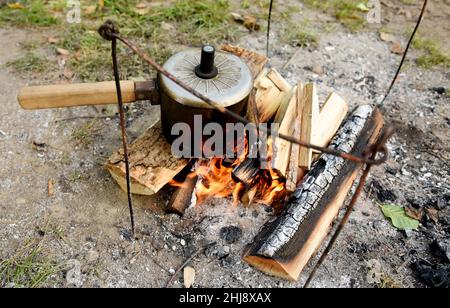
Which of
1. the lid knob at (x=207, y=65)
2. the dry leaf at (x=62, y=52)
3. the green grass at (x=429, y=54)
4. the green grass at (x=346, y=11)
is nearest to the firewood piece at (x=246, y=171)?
the lid knob at (x=207, y=65)

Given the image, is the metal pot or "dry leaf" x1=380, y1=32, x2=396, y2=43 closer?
the metal pot

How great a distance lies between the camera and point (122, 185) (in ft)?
8.55

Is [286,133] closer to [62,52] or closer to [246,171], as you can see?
[246,171]

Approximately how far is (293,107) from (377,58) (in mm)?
1783

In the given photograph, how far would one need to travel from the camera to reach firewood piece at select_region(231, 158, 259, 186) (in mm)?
2590

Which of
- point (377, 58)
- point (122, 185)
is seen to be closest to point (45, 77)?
point (122, 185)

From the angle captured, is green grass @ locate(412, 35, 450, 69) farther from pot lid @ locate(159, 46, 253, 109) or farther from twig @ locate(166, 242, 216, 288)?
twig @ locate(166, 242, 216, 288)

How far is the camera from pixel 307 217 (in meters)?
2.56

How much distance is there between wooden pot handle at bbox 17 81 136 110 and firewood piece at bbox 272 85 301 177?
0.97 meters

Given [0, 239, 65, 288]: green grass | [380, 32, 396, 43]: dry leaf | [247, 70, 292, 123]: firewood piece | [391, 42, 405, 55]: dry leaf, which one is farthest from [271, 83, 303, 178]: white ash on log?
[380, 32, 396, 43]: dry leaf

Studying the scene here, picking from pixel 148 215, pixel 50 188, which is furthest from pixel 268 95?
pixel 50 188

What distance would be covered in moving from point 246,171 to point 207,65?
2.41ft

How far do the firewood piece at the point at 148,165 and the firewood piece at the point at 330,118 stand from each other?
1.06 meters

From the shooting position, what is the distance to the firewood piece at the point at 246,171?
259cm
